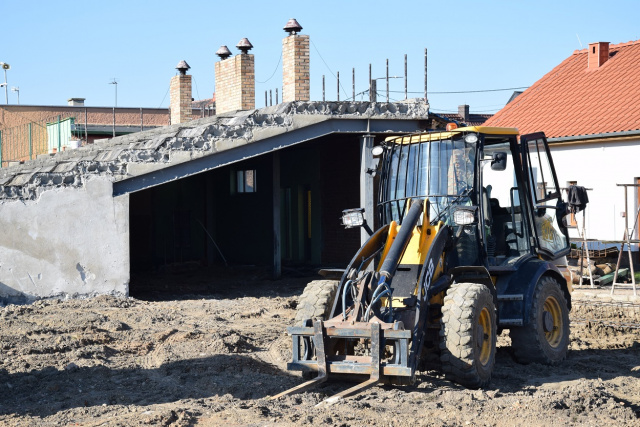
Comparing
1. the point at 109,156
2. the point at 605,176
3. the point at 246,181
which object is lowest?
the point at 605,176

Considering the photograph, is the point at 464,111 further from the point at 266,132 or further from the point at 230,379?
the point at 230,379

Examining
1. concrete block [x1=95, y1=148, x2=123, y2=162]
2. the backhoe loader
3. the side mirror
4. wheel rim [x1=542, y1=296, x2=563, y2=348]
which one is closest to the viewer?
the backhoe loader

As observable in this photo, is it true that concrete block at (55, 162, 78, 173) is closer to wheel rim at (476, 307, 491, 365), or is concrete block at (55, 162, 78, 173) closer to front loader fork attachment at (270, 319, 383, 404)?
front loader fork attachment at (270, 319, 383, 404)

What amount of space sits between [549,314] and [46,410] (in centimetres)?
549


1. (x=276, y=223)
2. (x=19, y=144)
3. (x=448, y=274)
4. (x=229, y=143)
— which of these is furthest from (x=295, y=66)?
(x=19, y=144)

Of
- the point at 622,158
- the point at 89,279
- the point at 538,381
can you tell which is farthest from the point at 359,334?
the point at 622,158

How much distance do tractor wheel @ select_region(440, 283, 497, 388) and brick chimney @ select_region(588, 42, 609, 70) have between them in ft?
51.4

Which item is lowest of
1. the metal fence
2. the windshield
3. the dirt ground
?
the dirt ground

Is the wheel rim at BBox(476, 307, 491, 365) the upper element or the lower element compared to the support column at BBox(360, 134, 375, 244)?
lower

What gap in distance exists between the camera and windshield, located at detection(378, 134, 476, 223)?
28.8 feet

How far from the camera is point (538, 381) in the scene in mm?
8406

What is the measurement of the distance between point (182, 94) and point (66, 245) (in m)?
11.7

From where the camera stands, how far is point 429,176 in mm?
8938

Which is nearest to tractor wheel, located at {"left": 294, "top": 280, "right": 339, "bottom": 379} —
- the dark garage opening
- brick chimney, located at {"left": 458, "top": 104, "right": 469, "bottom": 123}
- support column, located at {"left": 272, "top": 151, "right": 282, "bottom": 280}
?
the dark garage opening
